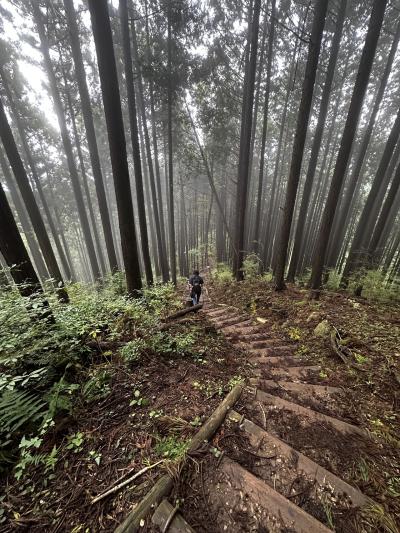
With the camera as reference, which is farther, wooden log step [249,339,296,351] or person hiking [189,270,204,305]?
person hiking [189,270,204,305]

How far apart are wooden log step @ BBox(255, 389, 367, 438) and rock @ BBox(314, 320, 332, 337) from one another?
2511mm

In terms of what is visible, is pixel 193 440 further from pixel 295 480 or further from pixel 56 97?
pixel 56 97

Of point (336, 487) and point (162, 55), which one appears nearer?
point (336, 487)

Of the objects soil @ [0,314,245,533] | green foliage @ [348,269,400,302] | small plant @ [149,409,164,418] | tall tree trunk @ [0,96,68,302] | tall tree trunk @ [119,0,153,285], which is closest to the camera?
soil @ [0,314,245,533]

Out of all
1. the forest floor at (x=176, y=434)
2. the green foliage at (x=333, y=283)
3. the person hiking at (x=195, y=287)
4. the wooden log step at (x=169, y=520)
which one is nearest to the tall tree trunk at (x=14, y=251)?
the forest floor at (x=176, y=434)

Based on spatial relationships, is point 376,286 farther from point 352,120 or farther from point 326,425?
point 326,425

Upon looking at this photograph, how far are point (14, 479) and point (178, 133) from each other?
46.8 feet

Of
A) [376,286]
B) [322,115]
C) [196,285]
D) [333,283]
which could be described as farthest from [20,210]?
[376,286]

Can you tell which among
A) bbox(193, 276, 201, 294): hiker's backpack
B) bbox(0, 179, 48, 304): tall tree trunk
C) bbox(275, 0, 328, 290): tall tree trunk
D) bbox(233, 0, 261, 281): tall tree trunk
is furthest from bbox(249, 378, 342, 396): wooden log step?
bbox(233, 0, 261, 281): tall tree trunk

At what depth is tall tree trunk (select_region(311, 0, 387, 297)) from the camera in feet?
17.3

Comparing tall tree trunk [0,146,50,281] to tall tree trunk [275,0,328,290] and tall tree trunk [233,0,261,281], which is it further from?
tall tree trunk [275,0,328,290]

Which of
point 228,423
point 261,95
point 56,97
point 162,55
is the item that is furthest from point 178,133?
point 228,423

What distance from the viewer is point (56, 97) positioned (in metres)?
9.78

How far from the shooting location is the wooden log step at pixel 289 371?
3.66m
